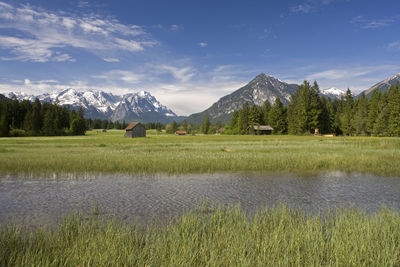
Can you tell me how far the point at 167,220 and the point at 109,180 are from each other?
970cm

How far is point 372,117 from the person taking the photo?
79500 mm

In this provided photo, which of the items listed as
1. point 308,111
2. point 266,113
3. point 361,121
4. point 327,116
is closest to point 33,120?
point 266,113

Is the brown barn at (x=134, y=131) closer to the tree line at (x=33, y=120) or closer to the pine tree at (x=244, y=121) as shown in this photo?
the tree line at (x=33, y=120)

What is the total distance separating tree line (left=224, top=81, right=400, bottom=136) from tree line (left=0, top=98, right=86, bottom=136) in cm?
7481

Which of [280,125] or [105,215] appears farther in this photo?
[280,125]

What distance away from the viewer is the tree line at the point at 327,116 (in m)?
73.8

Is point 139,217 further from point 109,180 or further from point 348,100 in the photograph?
point 348,100

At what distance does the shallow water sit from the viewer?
10573 mm

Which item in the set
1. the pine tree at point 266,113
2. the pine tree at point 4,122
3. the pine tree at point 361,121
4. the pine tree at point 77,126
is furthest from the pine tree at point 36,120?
the pine tree at point 361,121

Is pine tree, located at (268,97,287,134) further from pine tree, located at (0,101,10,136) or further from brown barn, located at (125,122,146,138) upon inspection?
pine tree, located at (0,101,10,136)

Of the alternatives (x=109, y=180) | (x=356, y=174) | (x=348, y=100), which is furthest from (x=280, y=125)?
(x=109, y=180)

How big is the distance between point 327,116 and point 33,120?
111448mm

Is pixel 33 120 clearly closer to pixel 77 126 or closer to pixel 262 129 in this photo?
pixel 77 126

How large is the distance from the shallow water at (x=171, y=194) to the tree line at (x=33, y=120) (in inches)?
3608
